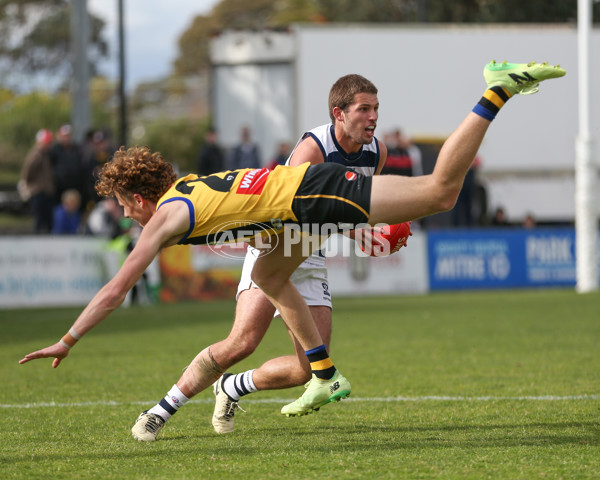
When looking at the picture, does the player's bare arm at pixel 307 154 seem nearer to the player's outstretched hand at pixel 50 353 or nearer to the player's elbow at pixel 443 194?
the player's elbow at pixel 443 194

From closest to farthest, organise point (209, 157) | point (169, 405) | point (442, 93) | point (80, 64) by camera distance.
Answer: point (169, 405), point (209, 157), point (80, 64), point (442, 93)

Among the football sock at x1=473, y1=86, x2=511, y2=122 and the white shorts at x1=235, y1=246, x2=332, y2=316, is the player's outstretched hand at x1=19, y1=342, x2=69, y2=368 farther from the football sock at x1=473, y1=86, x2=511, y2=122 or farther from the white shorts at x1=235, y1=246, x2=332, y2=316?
the football sock at x1=473, y1=86, x2=511, y2=122

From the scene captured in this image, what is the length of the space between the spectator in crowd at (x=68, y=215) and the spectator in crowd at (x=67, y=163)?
0.19 metres

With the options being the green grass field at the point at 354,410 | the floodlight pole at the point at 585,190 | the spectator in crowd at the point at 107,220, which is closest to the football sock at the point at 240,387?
the green grass field at the point at 354,410

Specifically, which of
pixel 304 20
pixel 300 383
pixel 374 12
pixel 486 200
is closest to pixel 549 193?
pixel 486 200

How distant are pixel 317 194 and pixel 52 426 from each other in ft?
8.30

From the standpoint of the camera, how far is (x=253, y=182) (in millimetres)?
5629

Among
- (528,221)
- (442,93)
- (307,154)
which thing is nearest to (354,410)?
(307,154)

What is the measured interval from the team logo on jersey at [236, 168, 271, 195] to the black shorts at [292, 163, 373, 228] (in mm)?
206

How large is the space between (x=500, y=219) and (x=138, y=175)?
20.2 m

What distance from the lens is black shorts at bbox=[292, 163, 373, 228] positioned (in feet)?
18.1

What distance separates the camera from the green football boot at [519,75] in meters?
5.47

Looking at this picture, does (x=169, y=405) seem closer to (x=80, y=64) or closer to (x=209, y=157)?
(x=209, y=157)

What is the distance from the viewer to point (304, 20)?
201 feet
